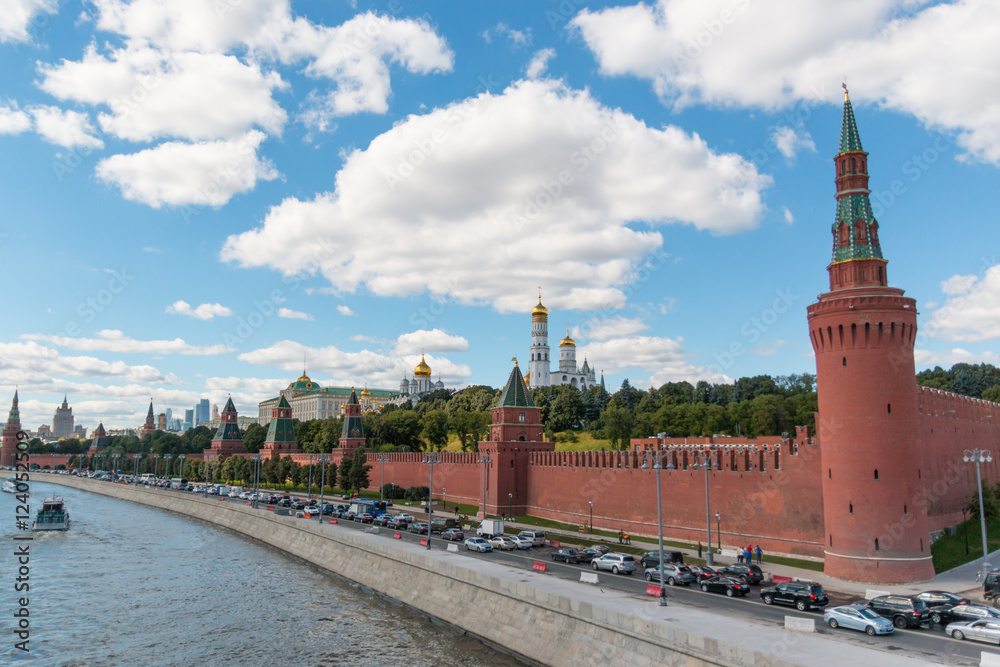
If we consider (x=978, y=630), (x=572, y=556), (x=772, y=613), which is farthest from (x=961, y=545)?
(x=572, y=556)

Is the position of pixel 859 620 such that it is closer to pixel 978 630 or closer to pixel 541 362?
pixel 978 630

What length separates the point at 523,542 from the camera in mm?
43781

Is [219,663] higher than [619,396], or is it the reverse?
[619,396]

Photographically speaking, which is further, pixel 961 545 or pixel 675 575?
pixel 961 545

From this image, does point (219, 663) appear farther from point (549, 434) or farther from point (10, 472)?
point (10, 472)

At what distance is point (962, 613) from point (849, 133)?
26.0m

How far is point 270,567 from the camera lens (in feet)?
156

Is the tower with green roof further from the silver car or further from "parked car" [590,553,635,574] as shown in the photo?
the silver car

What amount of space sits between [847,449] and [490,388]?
11588 centimetres

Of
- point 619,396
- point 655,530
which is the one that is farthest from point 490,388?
point 655,530

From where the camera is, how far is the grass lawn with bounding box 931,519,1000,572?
3719cm

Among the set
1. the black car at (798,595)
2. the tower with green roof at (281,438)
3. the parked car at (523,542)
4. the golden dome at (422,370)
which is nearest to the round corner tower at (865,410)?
the black car at (798,595)

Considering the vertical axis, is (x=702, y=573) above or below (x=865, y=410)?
below

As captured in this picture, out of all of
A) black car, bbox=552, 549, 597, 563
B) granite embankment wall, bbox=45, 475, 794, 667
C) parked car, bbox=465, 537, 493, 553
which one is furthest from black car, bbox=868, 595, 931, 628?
parked car, bbox=465, 537, 493, 553
